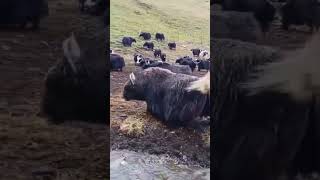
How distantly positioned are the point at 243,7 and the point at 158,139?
1818 mm

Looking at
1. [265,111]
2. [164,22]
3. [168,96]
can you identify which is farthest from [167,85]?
[265,111]

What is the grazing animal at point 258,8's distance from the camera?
17.9 ft

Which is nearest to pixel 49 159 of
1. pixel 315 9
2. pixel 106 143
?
pixel 106 143

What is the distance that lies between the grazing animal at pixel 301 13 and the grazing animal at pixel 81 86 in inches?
83.3

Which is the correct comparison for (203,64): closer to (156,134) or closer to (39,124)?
(156,134)

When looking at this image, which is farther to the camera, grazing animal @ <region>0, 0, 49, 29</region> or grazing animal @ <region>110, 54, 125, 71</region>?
grazing animal @ <region>110, 54, 125, 71</region>

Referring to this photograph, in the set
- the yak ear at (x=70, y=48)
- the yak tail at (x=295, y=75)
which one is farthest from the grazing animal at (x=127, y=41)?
the yak tail at (x=295, y=75)

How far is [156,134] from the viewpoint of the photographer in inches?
219

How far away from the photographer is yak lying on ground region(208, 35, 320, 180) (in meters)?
5.39

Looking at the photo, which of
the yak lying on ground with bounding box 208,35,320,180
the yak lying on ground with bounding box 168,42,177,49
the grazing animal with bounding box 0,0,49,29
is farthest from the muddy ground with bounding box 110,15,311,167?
the grazing animal with bounding box 0,0,49,29

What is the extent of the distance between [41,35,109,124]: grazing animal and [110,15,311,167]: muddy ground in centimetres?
18

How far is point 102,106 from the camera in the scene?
5.39 metres

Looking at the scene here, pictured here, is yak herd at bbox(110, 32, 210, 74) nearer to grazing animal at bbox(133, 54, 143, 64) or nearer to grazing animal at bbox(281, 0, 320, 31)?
grazing animal at bbox(133, 54, 143, 64)

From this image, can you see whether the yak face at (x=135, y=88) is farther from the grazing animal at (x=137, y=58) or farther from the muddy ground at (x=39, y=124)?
the muddy ground at (x=39, y=124)
